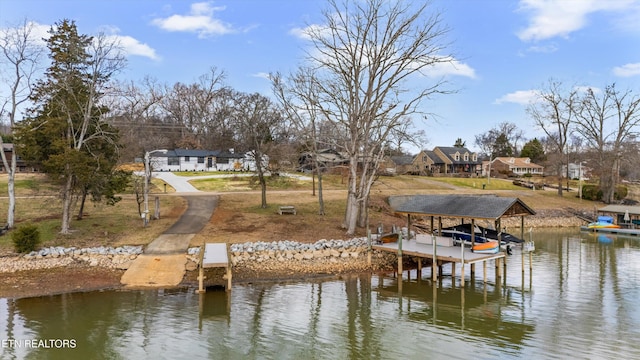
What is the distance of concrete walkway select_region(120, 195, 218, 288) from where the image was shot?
18750 mm

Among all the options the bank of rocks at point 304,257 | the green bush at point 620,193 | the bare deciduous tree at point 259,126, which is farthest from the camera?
the green bush at point 620,193

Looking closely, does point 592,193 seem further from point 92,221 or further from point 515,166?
point 92,221

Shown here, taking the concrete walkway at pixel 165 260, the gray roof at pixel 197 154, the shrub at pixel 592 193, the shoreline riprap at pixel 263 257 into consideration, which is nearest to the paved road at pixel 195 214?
the concrete walkway at pixel 165 260

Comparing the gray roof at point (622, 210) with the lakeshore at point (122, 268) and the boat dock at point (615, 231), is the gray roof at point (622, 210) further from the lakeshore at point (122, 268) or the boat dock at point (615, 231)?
the lakeshore at point (122, 268)

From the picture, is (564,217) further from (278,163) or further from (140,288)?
(140,288)

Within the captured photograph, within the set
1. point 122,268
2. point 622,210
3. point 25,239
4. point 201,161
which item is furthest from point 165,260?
point 201,161

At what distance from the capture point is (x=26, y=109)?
2280 centimetres

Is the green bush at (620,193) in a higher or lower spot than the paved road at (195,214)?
higher

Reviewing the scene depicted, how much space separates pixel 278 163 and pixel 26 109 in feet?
58.9

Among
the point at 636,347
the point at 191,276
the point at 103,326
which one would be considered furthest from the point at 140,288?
the point at 636,347

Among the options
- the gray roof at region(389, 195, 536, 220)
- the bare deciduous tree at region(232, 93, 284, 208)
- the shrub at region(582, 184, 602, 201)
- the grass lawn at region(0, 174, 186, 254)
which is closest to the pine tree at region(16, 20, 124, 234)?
the grass lawn at region(0, 174, 186, 254)

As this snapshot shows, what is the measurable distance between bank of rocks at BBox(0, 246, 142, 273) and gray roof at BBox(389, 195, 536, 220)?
46.2 ft

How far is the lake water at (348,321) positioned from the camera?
12266mm

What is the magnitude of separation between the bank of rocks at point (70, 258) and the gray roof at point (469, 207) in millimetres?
14095
